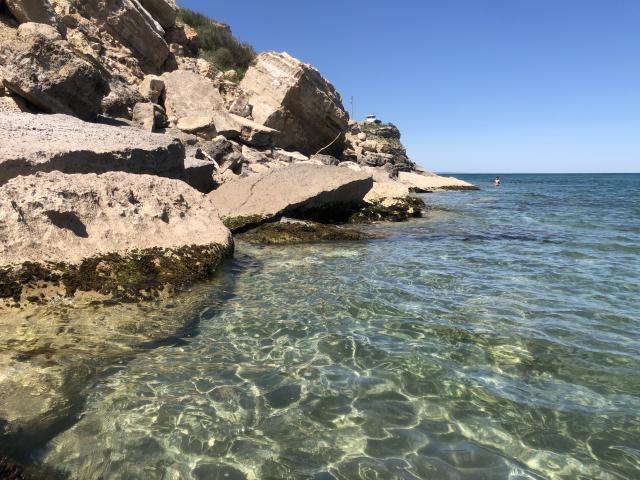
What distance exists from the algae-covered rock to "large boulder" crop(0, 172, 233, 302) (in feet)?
9.53

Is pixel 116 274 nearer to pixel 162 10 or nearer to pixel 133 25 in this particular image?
pixel 133 25

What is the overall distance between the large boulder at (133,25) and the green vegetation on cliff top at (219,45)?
648 centimetres

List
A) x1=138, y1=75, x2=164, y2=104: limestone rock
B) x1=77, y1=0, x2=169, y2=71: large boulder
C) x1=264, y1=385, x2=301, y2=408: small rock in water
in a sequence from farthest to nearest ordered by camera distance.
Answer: x1=77, y1=0, x2=169, y2=71: large boulder → x1=138, y1=75, x2=164, y2=104: limestone rock → x1=264, y1=385, x2=301, y2=408: small rock in water

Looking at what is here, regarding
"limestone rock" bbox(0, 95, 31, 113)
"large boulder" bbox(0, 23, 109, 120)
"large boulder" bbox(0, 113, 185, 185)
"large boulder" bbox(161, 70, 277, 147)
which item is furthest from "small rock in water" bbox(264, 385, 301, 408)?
"large boulder" bbox(161, 70, 277, 147)

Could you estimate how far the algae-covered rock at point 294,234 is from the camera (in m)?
11.0

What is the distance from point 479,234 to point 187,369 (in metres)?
10.3

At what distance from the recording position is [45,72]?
38.8 ft

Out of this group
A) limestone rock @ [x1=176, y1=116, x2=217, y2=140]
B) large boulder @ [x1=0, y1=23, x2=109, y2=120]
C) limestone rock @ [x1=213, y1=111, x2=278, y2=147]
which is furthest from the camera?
limestone rock @ [x1=213, y1=111, x2=278, y2=147]

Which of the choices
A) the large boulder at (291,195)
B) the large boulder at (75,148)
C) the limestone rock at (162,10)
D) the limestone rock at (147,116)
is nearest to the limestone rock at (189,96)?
the limestone rock at (147,116)

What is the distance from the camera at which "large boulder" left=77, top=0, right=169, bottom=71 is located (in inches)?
862

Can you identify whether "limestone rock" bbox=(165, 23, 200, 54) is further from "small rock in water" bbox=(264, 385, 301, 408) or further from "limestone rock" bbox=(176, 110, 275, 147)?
"small rock in water" bbox=(264, 385, 301, 408)

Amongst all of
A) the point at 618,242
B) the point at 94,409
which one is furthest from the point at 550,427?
the point at 618,242

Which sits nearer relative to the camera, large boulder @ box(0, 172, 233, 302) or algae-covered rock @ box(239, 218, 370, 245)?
large boulder @ box(0, 172, 233, 302)

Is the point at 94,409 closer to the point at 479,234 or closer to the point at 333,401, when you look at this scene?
the point at 333,401
